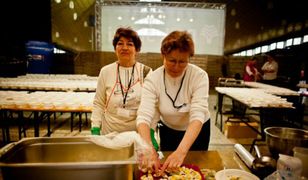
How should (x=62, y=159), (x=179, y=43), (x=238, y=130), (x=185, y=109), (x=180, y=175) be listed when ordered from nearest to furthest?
(x=62, y=159), (x=180, y=175), (x=179, y=43), (x=185, y=109), (x=238, y=130)

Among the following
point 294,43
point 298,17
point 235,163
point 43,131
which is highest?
point 298,17

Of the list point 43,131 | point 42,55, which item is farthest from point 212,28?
point 43,131

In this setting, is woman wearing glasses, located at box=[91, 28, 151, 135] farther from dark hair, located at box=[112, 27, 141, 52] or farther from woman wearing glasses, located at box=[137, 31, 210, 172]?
woman wearing glasses, located at box=[137, 31, 210, 172]

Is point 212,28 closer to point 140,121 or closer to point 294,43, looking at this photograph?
point 294,43

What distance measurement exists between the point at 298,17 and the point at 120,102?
10.2m

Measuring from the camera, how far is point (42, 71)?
30.3 feet

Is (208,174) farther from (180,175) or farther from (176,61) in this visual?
(176,61)

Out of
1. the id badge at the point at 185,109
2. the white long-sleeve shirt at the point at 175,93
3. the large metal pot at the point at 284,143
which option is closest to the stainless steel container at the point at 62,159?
the white long-sleeve shirt at the point at 175,93

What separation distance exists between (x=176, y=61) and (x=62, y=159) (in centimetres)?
97

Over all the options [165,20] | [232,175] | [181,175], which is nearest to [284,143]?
[232,175]

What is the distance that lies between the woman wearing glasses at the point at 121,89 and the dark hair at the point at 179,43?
1.57ft

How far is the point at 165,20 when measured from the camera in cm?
1276

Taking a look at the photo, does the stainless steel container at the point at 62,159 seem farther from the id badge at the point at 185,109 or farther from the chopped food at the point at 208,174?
the id badge at the point at 185,109

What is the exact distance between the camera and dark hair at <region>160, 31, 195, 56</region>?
5.19ft
